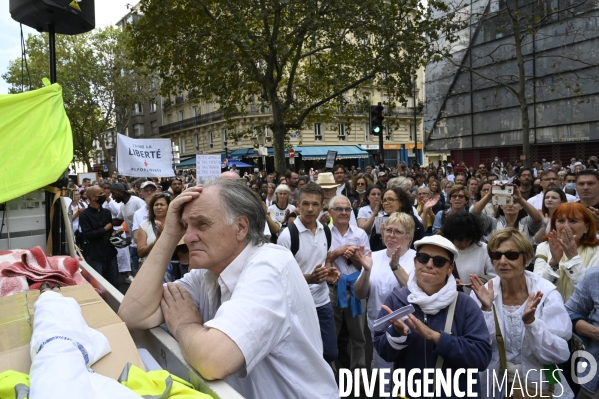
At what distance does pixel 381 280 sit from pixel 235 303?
2.74 metres

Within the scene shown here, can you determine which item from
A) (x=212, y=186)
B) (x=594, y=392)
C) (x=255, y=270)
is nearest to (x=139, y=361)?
(x=255, y=270)

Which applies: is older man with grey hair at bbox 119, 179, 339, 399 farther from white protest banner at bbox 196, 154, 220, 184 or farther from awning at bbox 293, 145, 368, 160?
awning at bbox 293, 145, 368, 160

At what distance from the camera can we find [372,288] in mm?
4242

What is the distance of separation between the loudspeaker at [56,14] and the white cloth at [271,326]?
2.90m

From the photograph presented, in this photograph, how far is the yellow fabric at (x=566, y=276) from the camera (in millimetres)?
3662

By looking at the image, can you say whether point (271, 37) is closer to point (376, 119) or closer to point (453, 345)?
point (376, 119)

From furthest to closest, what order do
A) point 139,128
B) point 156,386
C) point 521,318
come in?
1. point 139,128
2. point 521,318
3. point 156,386

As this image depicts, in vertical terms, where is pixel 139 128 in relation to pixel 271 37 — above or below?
above

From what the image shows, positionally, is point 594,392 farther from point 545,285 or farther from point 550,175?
point 550,175

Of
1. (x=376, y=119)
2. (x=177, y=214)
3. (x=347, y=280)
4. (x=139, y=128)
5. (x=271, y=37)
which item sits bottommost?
(x=347, y=280)

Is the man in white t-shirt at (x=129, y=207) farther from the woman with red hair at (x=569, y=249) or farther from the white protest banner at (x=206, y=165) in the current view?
the woman with red hair at (x=569, y=249)

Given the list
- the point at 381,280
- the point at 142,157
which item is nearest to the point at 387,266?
the point at 381,280

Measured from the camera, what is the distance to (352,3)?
14.9m

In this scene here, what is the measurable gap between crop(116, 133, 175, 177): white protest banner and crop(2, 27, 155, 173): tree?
30.1 meters
